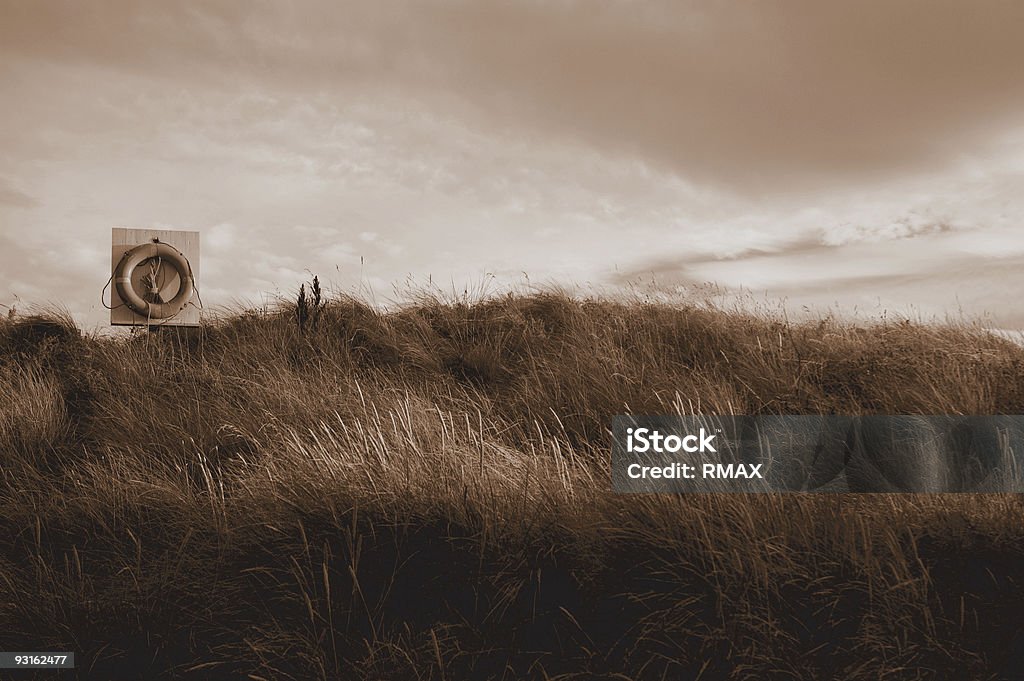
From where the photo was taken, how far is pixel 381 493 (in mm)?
2604

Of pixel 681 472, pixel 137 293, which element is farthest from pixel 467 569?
pixel 137 293

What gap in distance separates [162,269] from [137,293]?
0.36m

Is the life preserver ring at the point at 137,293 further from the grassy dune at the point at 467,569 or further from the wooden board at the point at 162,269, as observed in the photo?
the grassy dune at the point at 467,569

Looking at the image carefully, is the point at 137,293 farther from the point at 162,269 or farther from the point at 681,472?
the point at 681,472

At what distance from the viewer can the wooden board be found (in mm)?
7633

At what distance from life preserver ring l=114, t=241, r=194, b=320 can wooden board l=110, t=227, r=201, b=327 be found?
2.1 inches

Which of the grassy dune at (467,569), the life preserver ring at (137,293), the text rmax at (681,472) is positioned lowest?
the grassy dune at (467,569)

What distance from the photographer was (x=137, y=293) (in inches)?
301

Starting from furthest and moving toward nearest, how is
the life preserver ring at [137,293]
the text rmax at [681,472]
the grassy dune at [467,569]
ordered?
the life preserver ring at [137,293]
the text rmax at [681,472]
the grassy dune at [467,569]

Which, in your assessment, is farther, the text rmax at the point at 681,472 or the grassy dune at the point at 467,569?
the text rmax at the point at 681,472

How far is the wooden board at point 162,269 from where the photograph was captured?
7.63 meters

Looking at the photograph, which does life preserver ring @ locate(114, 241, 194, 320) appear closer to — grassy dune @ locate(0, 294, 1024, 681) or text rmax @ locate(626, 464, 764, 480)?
grassy dune @ locate(0, 294, 1024, 681)

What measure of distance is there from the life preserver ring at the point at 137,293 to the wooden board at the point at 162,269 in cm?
5

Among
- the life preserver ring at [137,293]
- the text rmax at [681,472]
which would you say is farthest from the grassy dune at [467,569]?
the life preserver ring at [137,293]
